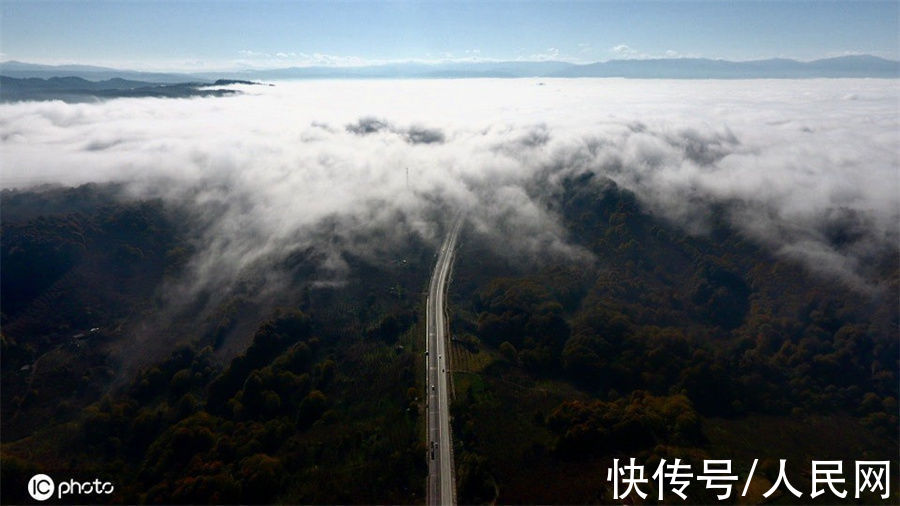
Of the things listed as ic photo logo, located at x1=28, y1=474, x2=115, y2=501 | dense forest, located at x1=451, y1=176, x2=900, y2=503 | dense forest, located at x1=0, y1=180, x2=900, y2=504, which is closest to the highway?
dense forest, located at x1=0, y1=180, x2=900, y2=504

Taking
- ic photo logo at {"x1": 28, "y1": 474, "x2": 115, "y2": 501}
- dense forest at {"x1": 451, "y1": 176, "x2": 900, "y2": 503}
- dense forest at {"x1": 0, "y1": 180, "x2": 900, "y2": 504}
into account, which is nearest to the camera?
ic photo logo at {"x1": 28, "y1": 474, "x2": 115, "y2": 501}

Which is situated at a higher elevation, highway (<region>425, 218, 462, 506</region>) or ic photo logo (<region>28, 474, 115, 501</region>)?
highway (<region>425, 218, 462, 506</region>)

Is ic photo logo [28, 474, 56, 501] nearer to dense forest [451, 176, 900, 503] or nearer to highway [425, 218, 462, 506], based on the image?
highway [425, 218, 462, 506]

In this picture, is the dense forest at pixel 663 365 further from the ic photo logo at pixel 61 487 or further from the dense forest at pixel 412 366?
the ic photo logo at pixel 61 487

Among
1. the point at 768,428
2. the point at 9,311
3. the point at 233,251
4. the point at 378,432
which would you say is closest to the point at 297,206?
the point at 233,251

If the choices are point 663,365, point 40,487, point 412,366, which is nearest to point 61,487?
point 40,487

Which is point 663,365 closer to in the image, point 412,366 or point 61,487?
point 412,366

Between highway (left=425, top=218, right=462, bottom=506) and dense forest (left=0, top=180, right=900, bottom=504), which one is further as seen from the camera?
dense forest (left=0, top=180, right=900, bottom=504)

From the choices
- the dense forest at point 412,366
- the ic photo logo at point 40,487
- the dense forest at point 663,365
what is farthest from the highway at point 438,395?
the ic photo logo at point 40,487
